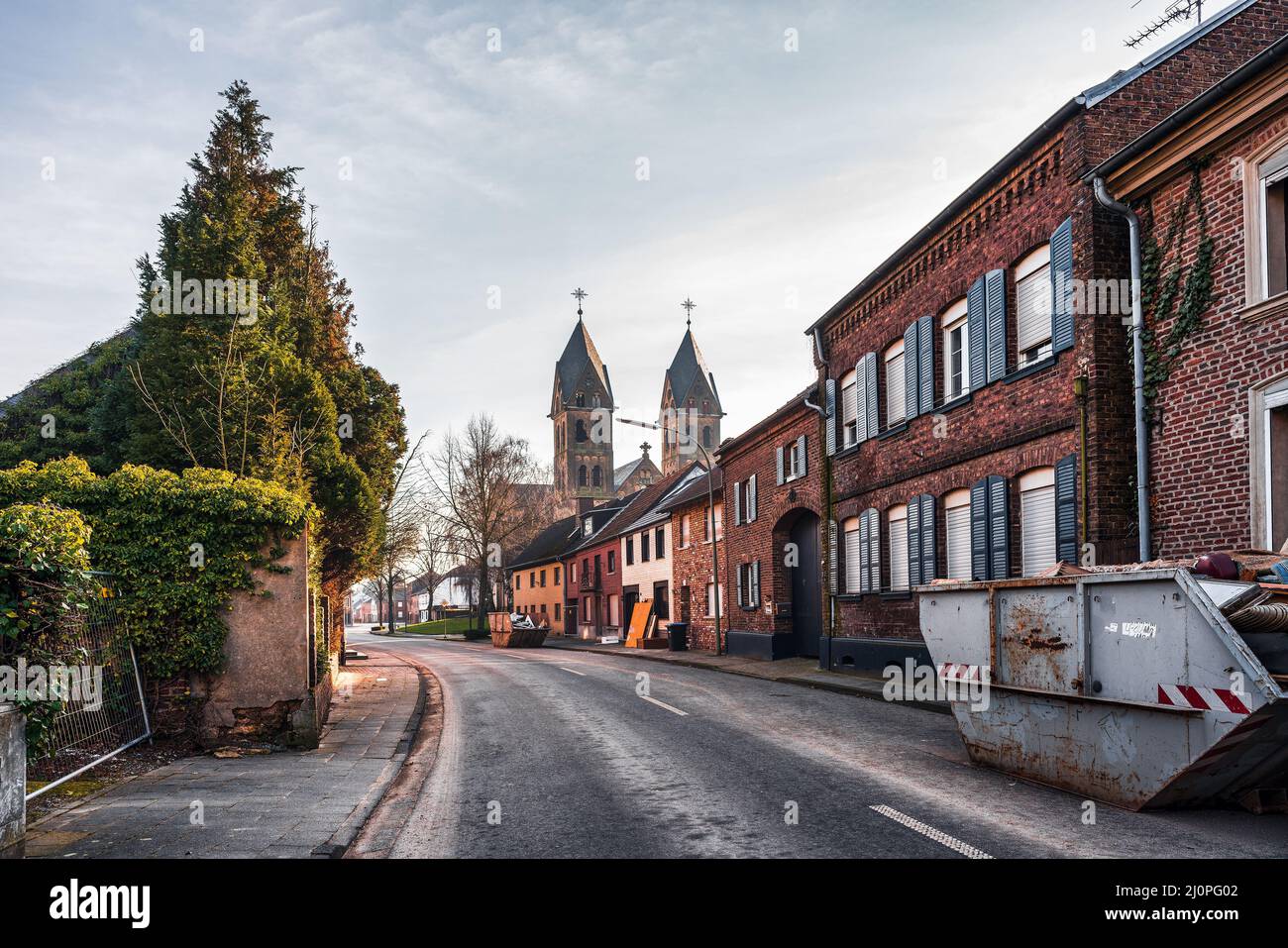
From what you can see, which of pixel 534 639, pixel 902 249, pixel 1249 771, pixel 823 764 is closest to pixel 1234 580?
pixel 1249 771

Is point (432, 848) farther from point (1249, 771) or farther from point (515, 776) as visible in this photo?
point (1249, 771)

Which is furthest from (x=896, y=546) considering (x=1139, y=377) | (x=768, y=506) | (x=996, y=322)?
(x=1139, y=377)

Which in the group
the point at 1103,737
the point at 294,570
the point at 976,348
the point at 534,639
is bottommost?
the point at 534,639

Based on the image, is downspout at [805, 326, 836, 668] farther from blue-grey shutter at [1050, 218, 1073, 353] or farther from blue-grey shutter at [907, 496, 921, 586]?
blue-grey shutter at [1050, 218, 1073, 353]

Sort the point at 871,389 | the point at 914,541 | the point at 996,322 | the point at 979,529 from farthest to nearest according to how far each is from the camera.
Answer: the point at 871,389
the point at 914,541
the point at 979,529
the point at 996,322

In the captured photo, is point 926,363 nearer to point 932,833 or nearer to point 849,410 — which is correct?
point 849,410

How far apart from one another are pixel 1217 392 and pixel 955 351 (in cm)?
705

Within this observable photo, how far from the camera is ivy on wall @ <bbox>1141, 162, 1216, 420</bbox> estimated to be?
1156 cm

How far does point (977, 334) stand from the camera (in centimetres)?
1661

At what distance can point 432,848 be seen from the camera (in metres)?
6.69
